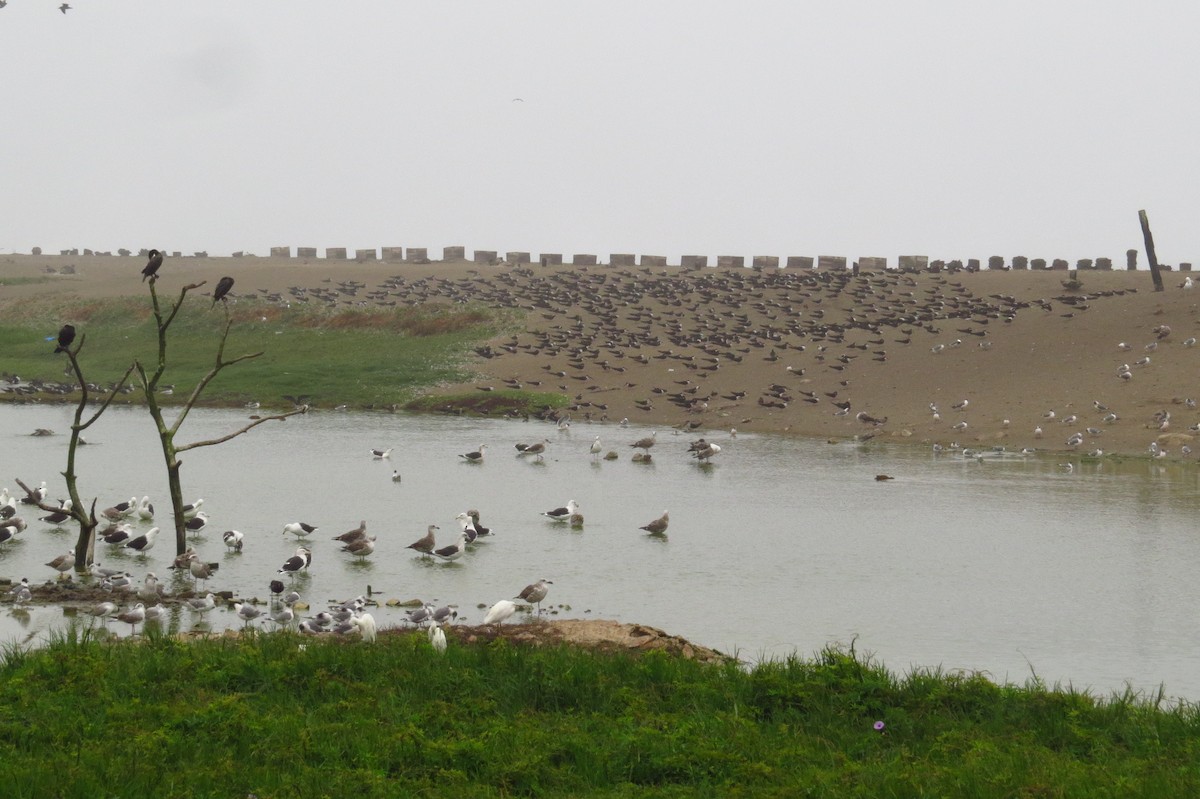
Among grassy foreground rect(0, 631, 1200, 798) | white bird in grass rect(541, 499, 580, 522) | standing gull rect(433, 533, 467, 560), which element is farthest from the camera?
white bird in grass rect(541, 499, 580, 522)

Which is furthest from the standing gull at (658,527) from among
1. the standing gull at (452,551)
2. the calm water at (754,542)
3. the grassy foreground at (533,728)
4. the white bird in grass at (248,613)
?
the grassy foreground at (533,728)

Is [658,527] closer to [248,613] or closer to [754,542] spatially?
[754,542]

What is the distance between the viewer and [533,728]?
9859 millimetres

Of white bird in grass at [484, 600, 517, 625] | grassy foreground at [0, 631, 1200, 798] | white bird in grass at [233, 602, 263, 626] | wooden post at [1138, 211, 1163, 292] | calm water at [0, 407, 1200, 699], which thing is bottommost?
calm water at [0, 407, 1200, 699]

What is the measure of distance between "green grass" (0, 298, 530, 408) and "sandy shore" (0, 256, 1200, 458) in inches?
106

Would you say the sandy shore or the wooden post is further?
the wooden post

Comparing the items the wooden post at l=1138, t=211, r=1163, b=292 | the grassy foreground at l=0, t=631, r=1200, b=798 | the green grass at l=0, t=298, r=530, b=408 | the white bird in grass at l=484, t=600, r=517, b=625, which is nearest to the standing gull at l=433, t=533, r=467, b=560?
the white bird in grass at l=484, t=600, r=517, b=625

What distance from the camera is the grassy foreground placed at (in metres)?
8.61

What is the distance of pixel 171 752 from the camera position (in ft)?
29.8

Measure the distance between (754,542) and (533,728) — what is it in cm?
1450

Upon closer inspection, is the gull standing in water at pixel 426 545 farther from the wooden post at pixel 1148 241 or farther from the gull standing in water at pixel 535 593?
the wooden post at pixel 1148 241

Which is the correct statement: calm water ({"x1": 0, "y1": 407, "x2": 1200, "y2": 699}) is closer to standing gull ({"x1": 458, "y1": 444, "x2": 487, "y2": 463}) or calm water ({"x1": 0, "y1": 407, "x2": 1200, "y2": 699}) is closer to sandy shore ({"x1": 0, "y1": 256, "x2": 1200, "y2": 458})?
standing gull ({"x1": 458, "y1": 444, "x2": 487, "y2": 463})

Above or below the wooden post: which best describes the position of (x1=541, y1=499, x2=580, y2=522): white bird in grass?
below

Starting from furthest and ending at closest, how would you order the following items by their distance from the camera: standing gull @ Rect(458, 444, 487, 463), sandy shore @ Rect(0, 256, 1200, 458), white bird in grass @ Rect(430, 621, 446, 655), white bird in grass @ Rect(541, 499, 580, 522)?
1. sandy shore @ Rect(0, 256, 1200, 458)
2. standing gull @ Rect(458, 444, 487, 463)
3. white bird in grass @ Rect(541, 499, 580, 522)
4. white bird in grass @ Rect(430, 621, 446, 655)
